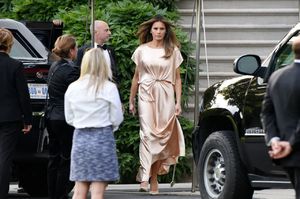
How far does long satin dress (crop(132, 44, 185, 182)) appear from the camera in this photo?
528 inches

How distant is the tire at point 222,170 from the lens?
35.1 ft

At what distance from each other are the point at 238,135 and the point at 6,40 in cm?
239

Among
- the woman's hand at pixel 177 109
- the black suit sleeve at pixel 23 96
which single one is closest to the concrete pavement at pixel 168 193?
the woman's hand at pixel 177 109

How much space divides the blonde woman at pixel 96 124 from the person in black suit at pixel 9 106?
1380 millimetres

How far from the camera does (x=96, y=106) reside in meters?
9.89

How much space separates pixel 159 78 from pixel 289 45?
3.31 metres

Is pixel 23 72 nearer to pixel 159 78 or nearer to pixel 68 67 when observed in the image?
pixel 68 67

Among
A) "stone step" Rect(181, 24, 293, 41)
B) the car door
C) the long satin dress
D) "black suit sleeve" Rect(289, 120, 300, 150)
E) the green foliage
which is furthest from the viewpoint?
"stone step" Rect(181, 24, 293, 41)

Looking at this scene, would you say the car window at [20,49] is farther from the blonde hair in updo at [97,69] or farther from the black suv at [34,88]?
the blonde hair in updo at [97,69]

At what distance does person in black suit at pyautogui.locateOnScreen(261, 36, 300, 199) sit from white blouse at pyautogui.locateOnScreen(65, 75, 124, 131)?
2182 mm

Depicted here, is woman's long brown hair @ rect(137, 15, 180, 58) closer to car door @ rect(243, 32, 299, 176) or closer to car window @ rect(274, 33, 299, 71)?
car door @ rect(243, 32, 299, 176)

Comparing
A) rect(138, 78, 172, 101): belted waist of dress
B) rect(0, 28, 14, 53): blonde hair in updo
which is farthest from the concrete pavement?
rect(0, 28, 14, 53): blonde hair in updo

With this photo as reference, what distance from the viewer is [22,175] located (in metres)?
12.8

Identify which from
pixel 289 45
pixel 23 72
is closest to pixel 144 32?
pixel 23 72
